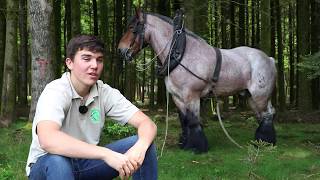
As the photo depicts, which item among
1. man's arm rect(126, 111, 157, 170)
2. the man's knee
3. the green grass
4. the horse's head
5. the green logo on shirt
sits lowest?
the green grass

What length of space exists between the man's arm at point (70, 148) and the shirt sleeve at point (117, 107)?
62cm

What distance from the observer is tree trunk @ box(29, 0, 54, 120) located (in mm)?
8812

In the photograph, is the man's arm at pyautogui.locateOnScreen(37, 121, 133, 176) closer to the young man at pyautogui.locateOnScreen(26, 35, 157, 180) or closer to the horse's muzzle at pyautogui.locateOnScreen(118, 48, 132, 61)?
the young man at pyautogui.locateOnScreen(26, 35, 157, 180)

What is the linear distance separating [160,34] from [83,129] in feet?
15.1

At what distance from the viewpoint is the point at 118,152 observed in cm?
387

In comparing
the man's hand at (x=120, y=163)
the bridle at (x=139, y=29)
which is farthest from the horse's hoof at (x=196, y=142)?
the man's hand at (x=120, y=163)

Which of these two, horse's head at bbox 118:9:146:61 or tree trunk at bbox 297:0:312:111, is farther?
tree trunk at bbox 297:0:312:111

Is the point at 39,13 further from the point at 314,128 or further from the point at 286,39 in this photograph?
the point at 286,39

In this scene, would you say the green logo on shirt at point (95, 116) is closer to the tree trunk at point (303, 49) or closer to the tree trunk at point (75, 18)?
the tree trunk at point (75, 18)

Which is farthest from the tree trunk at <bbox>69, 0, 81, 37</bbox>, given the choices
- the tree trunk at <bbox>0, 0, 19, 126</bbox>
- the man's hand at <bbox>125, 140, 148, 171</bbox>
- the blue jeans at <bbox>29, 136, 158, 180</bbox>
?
the man's hand at <bbox>125, 140, 148, 171</bbox>

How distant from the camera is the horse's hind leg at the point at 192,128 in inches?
313

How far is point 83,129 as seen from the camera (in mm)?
3930

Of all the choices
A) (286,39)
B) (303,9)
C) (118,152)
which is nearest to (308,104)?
(303,9)

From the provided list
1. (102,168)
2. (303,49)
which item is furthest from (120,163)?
(303,49)
